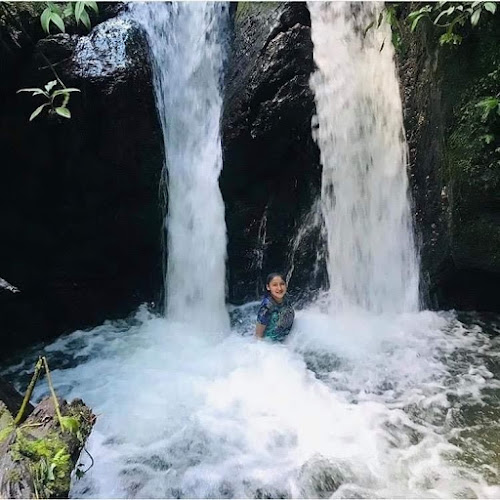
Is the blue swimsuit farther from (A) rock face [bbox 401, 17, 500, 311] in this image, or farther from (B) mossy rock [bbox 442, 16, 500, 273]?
(B) mossy rock [bbox 442, 16, 500, 273]

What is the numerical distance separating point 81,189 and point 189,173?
1.44 metres

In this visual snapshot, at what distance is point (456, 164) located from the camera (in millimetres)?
5566

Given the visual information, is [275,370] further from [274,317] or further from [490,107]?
[490,107]

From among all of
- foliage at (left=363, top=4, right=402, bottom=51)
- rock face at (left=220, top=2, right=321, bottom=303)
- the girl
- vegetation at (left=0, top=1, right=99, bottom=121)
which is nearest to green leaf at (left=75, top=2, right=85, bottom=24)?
vegetation at (left=0, top=1, right=99, bottom=121)

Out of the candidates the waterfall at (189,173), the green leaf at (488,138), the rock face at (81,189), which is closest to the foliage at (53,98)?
the rock face at (81,189)

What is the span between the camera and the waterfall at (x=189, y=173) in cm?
676

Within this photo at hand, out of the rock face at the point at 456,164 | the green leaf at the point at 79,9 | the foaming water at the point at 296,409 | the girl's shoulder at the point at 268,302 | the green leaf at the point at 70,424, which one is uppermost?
the green leaf at the point at 79,9

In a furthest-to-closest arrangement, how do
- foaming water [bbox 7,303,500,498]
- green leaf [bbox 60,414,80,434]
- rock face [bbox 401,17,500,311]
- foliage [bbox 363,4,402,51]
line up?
foliage [bbox 363,4,402,51] < rock face [bbox 401,17,500,311] < foaming water [bbox 7,303,500,498] < green leaf [bbox 60,414,80,434]

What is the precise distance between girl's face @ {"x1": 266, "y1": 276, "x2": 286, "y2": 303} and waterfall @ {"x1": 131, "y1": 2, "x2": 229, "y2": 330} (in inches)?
58.8

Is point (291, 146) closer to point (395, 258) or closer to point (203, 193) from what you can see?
point (203, 193)

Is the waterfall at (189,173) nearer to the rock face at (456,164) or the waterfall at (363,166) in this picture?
the waterfall at (363,166)

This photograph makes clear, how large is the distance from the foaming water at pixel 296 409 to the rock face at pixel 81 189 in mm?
711

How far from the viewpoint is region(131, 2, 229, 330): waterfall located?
6758 millimetres

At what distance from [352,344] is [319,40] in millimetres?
3943
